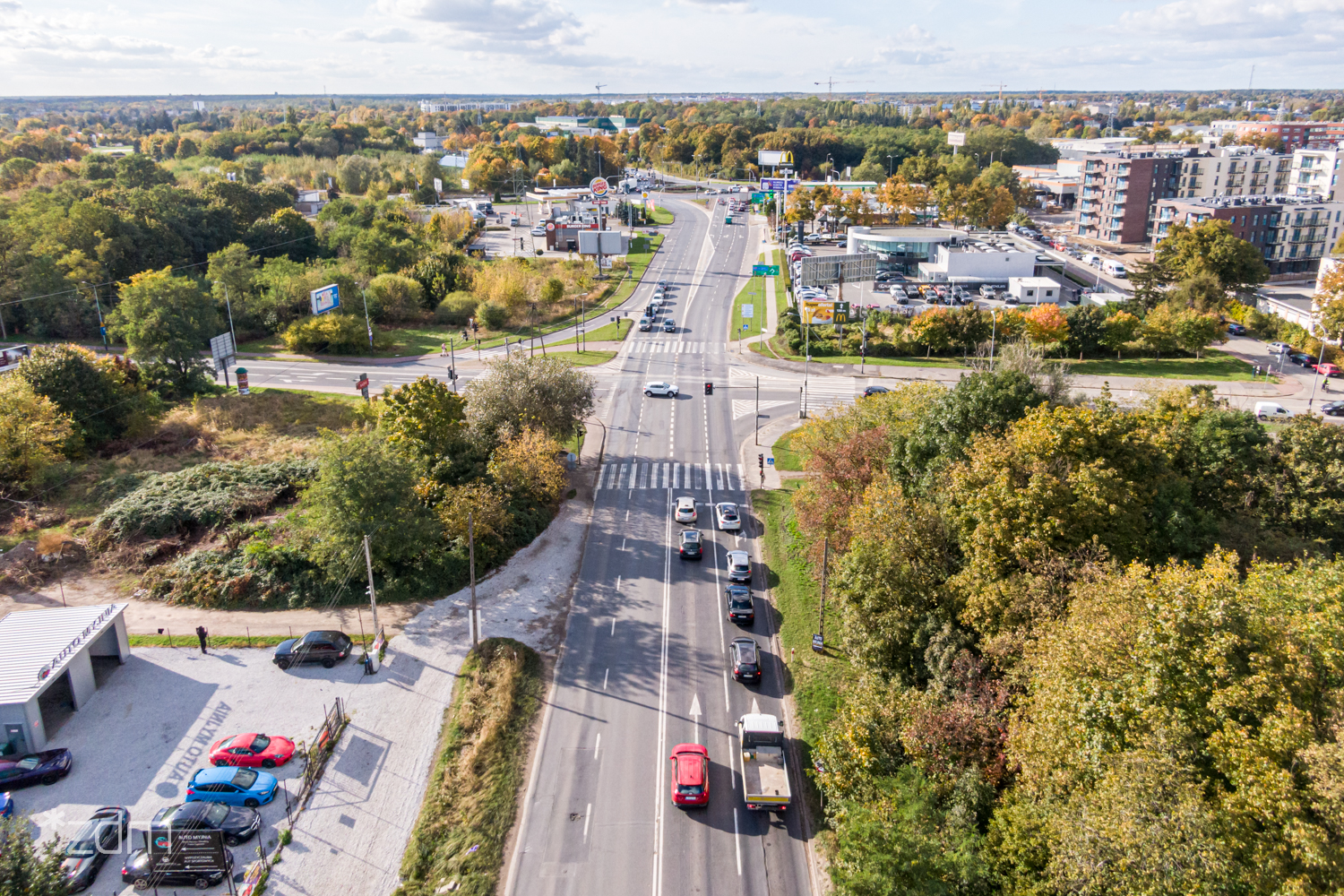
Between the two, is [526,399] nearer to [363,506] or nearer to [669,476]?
[669,476]

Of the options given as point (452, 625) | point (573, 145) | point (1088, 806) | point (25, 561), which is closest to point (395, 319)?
point (25, 561)

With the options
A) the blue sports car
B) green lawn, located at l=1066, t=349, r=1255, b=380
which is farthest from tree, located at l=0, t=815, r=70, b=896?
green lawn, located at l=1066, t=349, r=1255, b=380

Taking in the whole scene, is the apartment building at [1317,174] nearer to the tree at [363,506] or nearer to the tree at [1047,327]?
the tree at [1047,327]

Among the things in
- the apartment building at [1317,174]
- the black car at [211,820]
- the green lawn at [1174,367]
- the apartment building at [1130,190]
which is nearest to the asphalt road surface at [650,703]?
the black car at [211,820]

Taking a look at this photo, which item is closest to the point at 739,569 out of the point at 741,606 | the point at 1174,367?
the point at 741,606

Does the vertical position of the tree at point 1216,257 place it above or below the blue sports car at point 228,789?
above
